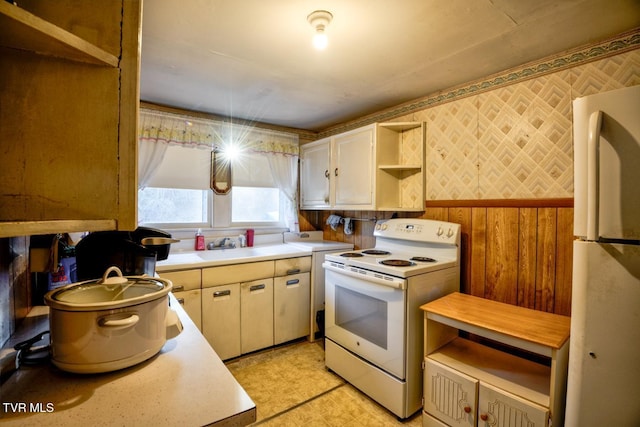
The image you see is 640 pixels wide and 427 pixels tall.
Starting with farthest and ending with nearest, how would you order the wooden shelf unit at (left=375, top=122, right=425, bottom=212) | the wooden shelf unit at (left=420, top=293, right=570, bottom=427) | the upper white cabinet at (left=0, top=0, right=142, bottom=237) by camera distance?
the wooden shelf unit at (left=375, top=122, right=425, bottom=212) → the wooden shelf unit at (left=420, top=293, right=570, bottom=427) → the upper white cabinet at (left=0, top=0, right=142, bottom=237)

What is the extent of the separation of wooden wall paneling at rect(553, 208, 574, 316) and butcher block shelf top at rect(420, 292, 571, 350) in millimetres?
104

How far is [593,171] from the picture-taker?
1.09 m

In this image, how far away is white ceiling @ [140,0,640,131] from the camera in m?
1.36

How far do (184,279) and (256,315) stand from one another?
72 cm

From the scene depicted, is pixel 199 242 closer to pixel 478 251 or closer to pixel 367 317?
pixel 367 317

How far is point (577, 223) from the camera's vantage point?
3.84 ft

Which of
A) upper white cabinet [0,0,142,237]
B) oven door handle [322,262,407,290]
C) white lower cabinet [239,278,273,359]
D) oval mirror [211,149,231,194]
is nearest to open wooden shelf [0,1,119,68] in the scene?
upper white cabinet [0,0,142,237]

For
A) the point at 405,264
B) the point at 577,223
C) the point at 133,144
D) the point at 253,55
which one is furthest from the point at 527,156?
the point at 133,144

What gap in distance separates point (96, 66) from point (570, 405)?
6.51 ft

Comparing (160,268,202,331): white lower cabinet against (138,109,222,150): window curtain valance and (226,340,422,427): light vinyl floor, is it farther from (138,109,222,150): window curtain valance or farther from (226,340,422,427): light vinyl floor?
(138,109,222,150): window curtain valance

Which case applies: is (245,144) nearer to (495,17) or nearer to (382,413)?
(495,17)

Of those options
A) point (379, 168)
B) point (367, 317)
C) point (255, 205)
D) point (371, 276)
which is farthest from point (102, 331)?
point (255, 205)

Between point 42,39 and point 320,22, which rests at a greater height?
point 320,22

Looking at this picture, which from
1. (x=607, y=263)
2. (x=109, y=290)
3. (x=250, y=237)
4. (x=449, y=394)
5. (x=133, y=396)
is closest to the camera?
(x=133, y=396)
